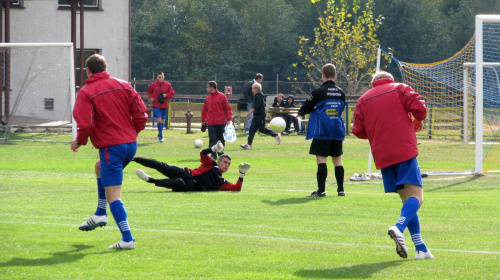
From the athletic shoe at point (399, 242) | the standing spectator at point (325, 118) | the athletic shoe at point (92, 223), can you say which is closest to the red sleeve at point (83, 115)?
the athletic shoe at point (92, 223)

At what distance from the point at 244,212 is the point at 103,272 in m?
4.10

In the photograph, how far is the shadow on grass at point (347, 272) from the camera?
6812 mm

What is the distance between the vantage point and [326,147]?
12.6 metres

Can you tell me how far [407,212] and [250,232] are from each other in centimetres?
214

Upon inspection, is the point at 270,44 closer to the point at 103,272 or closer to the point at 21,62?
the point at 21,62

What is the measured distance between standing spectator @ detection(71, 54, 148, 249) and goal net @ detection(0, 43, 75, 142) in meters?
18.1

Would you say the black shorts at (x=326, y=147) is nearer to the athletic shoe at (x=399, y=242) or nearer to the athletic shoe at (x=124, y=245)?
the athletic shoe at (x=124, y=245)

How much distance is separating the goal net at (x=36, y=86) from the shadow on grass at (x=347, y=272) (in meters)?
20.0

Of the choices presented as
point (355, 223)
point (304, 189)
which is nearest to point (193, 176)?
point (304, 189)

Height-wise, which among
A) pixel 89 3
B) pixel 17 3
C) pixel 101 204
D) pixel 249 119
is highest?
pixel 89 3

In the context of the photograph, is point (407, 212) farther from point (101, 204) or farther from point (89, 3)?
point (89, 3)

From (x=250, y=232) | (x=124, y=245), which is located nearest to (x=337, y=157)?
(x=250, y=232)

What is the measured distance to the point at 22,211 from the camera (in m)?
10.9

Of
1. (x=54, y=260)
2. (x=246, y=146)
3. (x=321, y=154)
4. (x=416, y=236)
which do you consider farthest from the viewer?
(x=246, y=146)
